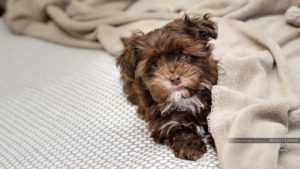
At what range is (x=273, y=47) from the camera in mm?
3174

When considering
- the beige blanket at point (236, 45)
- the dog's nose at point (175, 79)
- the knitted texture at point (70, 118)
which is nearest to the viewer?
the beige blanket at point (236, 45)

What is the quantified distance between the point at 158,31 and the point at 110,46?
5.28 feet

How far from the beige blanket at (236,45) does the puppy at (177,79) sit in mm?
185

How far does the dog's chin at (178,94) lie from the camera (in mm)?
2539

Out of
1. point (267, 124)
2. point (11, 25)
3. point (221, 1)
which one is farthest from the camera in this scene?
point (11, 25)

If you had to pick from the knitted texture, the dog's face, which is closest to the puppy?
the dog's face

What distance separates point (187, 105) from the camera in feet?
9.05

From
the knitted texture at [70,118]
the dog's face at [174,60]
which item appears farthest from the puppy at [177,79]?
the knitted texture at [70,118]

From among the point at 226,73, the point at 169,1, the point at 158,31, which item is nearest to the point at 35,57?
the point at 169,1

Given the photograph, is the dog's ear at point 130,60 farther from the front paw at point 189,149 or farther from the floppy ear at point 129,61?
the front paw at point 189,149

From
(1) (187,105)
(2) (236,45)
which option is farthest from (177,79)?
(2) (236,45)

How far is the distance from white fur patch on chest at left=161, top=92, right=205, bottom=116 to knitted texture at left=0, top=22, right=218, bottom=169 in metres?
0.33

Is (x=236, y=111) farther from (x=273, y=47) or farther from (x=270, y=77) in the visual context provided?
(x=273, y=47)

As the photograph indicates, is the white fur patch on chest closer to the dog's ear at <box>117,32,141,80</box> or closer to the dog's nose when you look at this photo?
the dog's nose
